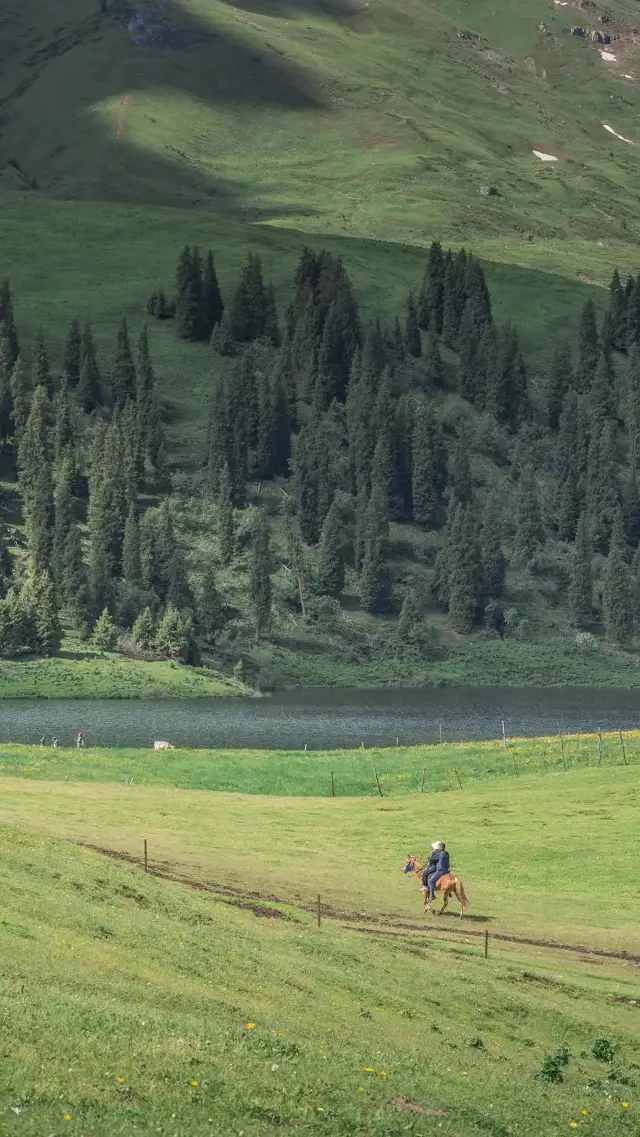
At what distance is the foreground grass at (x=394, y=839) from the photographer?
4719 centimetres

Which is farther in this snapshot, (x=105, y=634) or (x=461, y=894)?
(x=105, y=634)

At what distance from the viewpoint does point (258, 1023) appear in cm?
2902

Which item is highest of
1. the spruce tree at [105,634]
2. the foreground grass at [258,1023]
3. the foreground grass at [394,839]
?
the foreground grass at [258,1023]

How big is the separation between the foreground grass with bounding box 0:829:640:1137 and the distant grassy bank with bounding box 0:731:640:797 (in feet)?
133

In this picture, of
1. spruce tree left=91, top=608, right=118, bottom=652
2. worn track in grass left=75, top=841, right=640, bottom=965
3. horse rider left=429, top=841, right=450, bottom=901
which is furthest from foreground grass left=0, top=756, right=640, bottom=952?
spruce tree left=91, top=608, right=118, bottom=652

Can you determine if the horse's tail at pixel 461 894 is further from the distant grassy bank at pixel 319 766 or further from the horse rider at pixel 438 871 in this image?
the distant grassy bank at pixel 319 766

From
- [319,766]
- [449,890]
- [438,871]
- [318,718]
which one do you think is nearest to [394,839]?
[438,871]

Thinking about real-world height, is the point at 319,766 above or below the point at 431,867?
below

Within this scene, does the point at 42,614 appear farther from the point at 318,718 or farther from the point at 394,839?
the point at 394,839

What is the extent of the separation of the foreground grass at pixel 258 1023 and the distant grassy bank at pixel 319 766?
40.5 m

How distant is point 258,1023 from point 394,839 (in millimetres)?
32606

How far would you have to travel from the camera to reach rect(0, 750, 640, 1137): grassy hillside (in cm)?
2334

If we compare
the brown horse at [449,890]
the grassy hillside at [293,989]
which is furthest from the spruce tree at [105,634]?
the brown horse at [449,890]

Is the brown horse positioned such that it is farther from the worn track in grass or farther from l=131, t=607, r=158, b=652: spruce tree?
l=131, t=607, r=158, b=652: spruce tree
